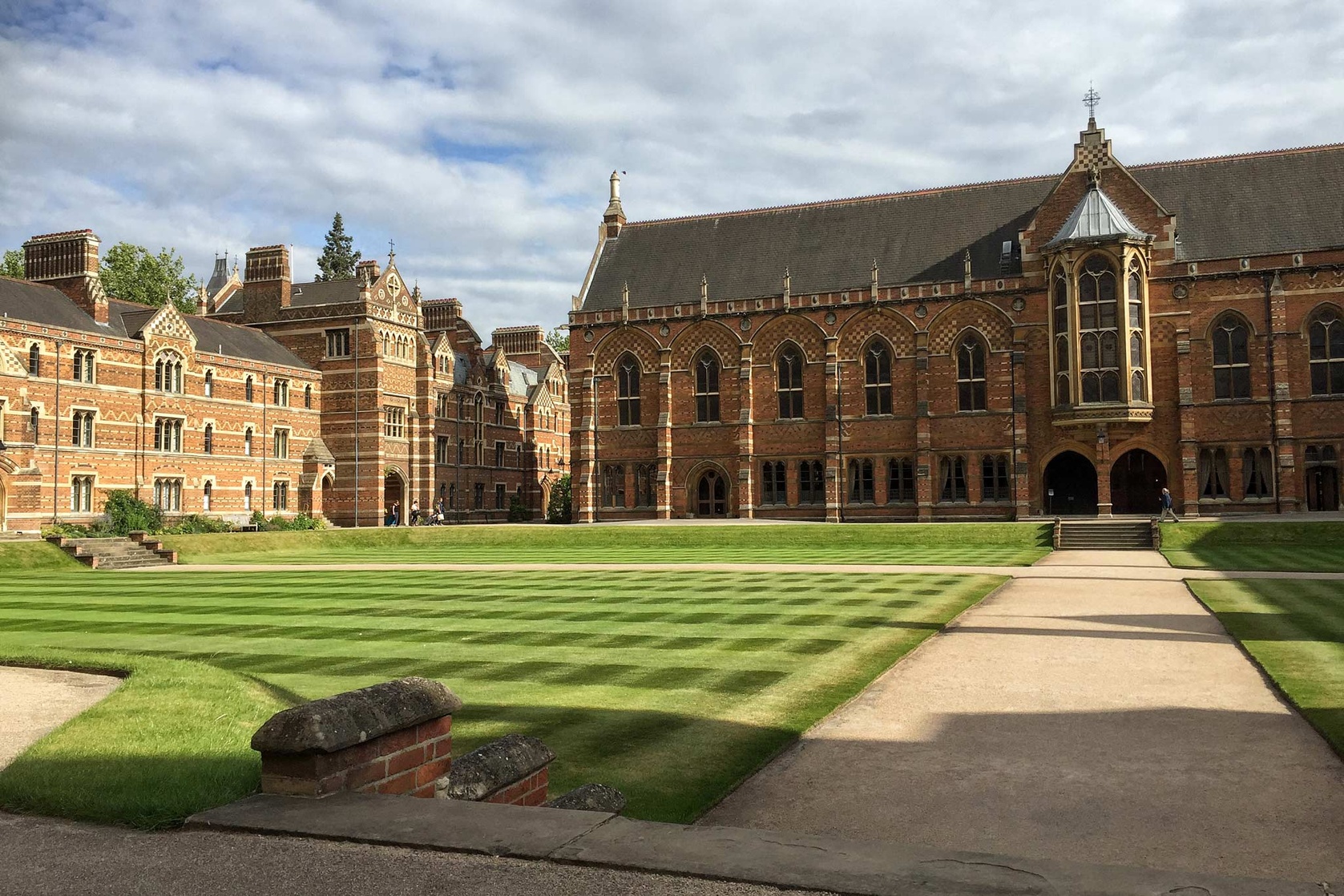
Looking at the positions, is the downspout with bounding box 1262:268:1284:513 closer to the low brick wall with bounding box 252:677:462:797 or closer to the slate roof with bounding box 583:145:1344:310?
the slate roof with bounding box 583:145:1344:310

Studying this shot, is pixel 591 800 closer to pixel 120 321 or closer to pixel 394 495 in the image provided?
pixel 120 321

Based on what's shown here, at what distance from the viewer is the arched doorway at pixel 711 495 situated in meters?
56.8

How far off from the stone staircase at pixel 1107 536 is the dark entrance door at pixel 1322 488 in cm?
1103

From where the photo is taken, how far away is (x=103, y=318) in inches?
2048

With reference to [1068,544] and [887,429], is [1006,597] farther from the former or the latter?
[887,429]

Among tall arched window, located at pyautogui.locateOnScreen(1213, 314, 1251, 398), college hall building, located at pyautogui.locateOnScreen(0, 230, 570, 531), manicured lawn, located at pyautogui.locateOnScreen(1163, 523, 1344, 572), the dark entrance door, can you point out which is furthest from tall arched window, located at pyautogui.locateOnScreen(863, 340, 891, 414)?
college hall building, located at pyautogui.locateOnScreen(0, 230, 570, 531)

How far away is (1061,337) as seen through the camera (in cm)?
4972

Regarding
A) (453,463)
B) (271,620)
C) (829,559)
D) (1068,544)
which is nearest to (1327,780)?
(271,620)

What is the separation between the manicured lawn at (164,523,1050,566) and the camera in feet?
111

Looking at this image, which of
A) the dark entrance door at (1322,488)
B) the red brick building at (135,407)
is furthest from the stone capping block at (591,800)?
the dark entrance door at (1322,488)

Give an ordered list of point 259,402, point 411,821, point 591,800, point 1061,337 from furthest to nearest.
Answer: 1. point 259,402
2. point 1061,337
3. point 591,800
4. point 411,821

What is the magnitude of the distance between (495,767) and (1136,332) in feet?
157

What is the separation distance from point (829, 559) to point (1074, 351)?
23885 mm

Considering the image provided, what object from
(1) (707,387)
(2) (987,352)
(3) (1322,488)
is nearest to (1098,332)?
(2) (987,352)
